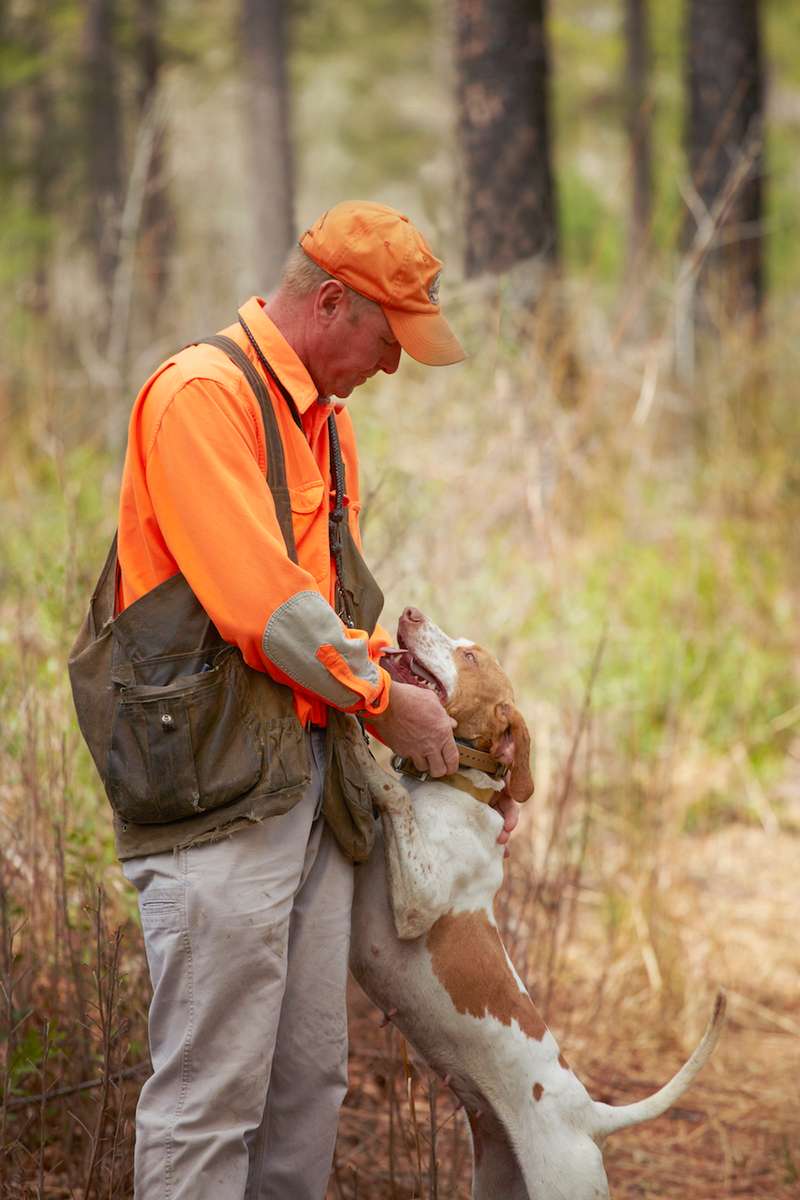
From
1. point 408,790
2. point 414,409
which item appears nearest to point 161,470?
point 408,790

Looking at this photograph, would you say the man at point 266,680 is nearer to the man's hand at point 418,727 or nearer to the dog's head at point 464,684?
the man's hand at point 418,727

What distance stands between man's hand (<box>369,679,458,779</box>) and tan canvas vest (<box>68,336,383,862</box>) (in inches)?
8.7

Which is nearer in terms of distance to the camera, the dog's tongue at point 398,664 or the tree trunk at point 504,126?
the dog's tongue at point 398,664

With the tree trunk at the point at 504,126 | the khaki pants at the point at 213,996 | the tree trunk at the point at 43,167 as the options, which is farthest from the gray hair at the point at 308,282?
the tree trunk at the point at 43,167

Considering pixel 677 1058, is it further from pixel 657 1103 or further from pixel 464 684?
pixel 464 684

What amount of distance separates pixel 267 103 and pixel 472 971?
13.4 m

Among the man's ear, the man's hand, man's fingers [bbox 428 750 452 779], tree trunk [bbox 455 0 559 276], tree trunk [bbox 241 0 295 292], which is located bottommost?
man's fingers [bbox 428 750 452 779]

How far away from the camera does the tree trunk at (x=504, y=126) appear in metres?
8.03

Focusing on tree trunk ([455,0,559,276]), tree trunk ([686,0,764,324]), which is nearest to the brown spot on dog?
tree trunk ([455,0,559,276])

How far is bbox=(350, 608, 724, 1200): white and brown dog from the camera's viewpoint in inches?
108

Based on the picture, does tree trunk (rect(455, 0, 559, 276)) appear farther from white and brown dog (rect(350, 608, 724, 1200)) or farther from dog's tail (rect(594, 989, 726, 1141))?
dog's tail (rect(594, 989, 726, 1141))

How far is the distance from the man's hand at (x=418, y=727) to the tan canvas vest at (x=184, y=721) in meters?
0.22

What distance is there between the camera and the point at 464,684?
2.89 metres

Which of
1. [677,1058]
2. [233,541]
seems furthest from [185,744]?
[677,1058]
